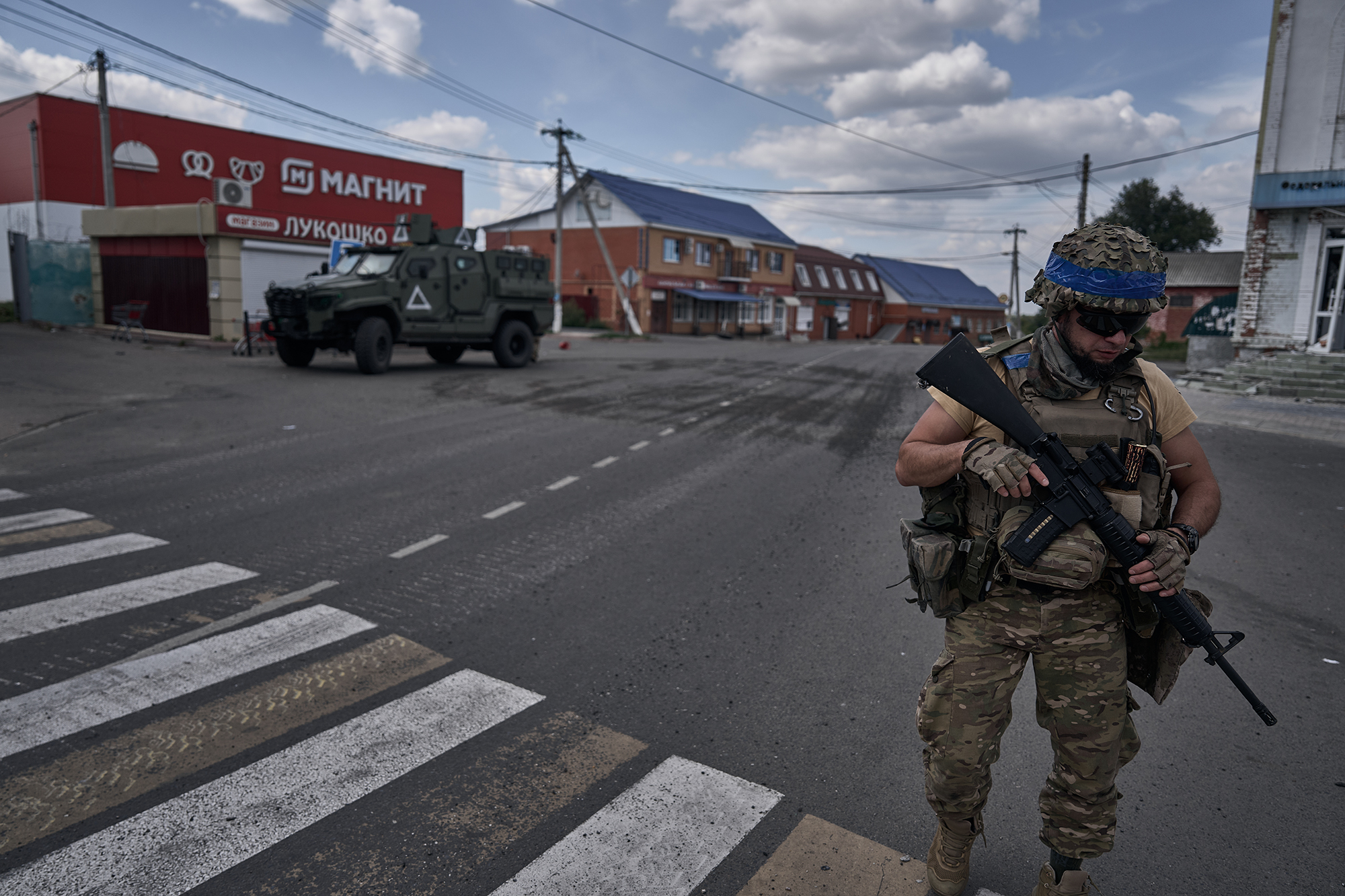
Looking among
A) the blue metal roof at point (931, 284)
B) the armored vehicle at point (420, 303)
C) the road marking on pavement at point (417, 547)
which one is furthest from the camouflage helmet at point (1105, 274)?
the blue metal roof at point (931, 284)

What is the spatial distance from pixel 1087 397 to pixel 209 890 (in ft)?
9.28

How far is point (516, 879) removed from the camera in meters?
2.41

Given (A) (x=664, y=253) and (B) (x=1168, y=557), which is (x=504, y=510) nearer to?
(B) (x=1168, y=557)

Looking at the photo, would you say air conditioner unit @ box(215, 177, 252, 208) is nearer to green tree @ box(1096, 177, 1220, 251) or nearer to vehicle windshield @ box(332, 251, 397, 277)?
vehicle windshield @ box(332, 251, 397, 277)

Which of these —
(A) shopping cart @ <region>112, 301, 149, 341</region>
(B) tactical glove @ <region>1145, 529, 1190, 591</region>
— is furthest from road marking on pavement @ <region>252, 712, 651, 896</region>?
(A) shopping cart @ <region>112, 301, 149, 341</region>

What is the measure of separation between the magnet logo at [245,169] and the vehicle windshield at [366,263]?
51.0 feet

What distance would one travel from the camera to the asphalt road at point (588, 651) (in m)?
2.61

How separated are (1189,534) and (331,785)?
9.18 ft

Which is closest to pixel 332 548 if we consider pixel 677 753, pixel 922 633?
pixel 677 753

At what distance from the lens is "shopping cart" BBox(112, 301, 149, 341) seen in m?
19.8

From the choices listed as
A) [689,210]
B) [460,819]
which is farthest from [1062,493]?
[689,210]

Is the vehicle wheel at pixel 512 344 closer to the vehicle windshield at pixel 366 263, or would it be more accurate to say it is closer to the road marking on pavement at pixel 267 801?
the vehicle windshield at pixel 366 263

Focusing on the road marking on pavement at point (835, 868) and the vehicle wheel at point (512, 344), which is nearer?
the road marking on pavement at point (835, 868)

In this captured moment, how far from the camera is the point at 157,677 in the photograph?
3.60m
